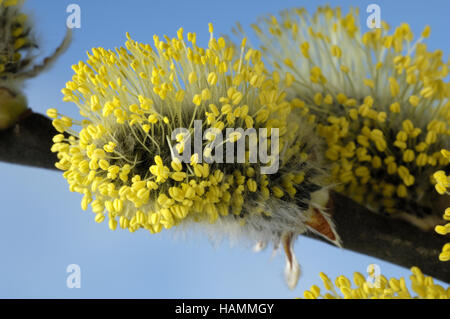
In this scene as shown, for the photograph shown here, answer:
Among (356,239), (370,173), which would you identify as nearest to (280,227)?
(356,239)

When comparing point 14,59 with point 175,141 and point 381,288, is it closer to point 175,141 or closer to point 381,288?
point 175,141

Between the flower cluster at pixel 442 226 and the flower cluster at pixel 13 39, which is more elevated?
the flower cluster at pixel 13 39

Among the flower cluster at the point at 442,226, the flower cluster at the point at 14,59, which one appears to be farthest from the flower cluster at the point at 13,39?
the flower cluster at the point at 442,226

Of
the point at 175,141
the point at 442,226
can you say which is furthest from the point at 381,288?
the point at 175,141

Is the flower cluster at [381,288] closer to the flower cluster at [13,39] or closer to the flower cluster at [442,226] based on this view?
the flower cluster at [442,226]
